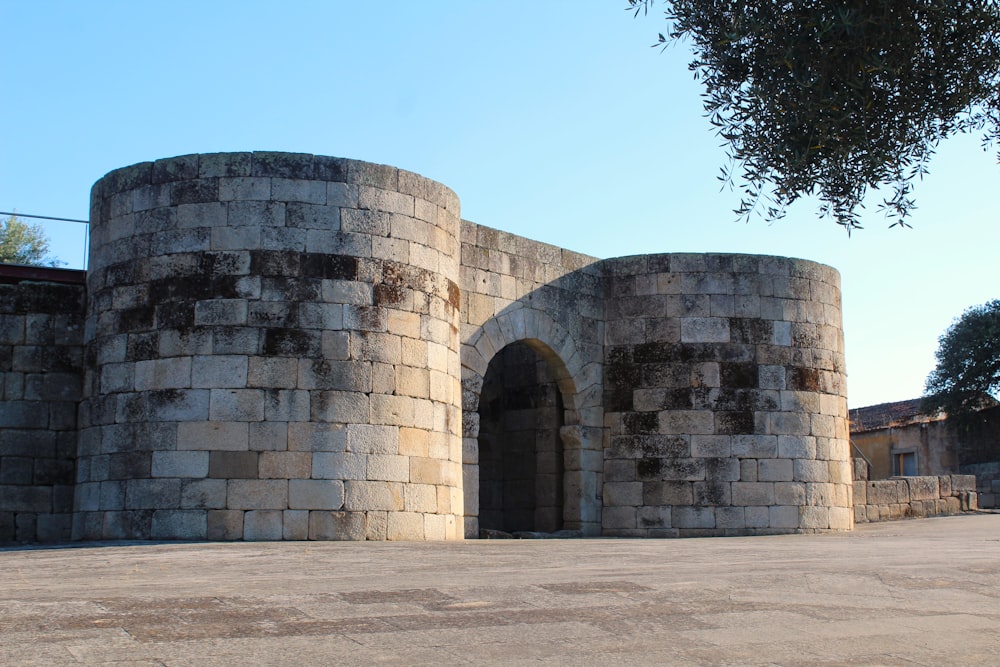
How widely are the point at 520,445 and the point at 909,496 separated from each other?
790cm

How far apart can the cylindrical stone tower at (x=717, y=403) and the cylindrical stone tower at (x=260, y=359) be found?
164 inches

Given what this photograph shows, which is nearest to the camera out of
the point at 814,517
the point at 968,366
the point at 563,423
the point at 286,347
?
the point at 286,347

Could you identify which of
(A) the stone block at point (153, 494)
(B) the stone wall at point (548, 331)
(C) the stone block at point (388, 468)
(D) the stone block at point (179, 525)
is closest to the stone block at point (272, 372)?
(C) the stone block at point (388, 468)

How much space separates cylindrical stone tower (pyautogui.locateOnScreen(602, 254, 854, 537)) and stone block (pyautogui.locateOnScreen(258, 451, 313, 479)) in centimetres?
557

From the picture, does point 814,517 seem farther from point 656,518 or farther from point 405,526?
point 405,526

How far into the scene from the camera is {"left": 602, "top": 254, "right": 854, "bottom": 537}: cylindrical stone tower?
15.2 metres

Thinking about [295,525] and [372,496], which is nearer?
[295,525]

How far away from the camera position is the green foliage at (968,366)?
115 ft

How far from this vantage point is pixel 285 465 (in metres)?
11.1

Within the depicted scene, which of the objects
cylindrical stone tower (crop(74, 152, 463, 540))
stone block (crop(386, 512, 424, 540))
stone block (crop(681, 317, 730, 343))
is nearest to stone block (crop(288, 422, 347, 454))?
cylindrical stone tower (crop(74, 152, 463, 540))

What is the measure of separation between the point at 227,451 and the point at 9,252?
69.3 ft

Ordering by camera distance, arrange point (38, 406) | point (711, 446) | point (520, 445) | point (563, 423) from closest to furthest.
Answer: point (38, 406)
point (711, 446)
point (563, 423)
point (520, 445)

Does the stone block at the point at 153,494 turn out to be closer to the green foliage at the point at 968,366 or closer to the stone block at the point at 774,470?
the stone block at the point at 774,470

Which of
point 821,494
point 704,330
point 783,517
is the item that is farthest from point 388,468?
point 821,494
